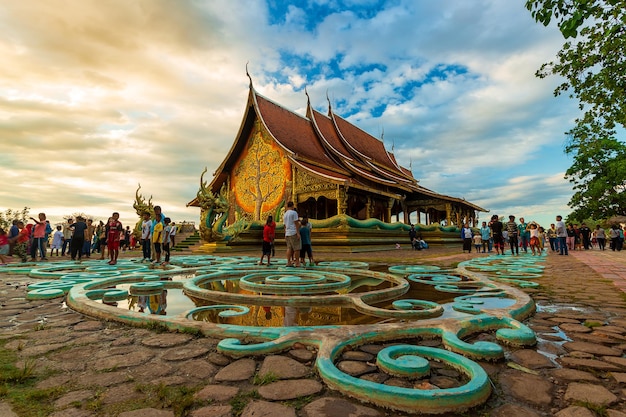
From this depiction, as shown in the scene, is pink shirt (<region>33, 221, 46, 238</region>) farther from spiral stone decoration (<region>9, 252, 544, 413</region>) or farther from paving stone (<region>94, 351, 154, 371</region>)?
paving stone (<region>94, 351, 154, 371</region>)

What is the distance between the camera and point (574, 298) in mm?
3631

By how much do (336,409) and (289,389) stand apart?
26 cm

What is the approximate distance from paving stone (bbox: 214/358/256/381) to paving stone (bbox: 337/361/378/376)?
1.51 feet

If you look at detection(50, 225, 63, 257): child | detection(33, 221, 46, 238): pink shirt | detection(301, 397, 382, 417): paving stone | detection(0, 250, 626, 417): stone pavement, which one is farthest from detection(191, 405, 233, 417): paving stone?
detection(50, 225, 63, 257): child

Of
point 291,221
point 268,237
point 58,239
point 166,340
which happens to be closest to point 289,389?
point 166,340

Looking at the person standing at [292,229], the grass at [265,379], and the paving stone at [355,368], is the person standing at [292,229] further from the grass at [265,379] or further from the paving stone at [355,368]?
the grass at [265,379]

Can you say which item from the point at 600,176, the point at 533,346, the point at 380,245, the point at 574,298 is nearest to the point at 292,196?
the point at 380,245

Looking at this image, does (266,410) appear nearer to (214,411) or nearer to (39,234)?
(214,411)

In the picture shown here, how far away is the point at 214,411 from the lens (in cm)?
133

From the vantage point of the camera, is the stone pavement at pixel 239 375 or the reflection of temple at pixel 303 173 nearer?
the stone pavement at pixel 239 375

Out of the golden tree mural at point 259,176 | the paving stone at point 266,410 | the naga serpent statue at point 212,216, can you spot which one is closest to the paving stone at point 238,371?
the paving stone at point 266,410

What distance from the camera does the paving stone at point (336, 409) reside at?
131 cm

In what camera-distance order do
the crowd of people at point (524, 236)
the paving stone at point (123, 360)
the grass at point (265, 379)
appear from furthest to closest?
1. the crowd of people at point (524, 236)
2. the paving stone at point (123, 360)
3. the grass at point (265, 379)

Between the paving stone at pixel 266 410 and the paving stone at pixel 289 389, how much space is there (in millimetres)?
56
